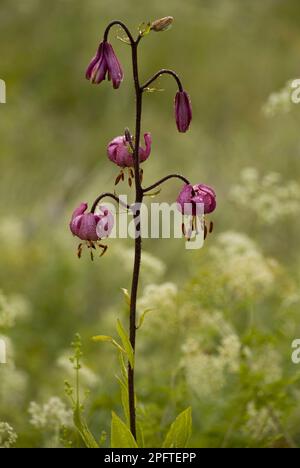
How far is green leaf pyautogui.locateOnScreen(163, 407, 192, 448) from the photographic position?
1.29m

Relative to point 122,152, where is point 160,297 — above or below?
below

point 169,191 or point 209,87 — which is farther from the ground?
point 209,87

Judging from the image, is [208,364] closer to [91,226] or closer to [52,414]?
[52,414]

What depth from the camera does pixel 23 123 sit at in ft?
16.4

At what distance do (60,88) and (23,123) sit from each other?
3.05 feet

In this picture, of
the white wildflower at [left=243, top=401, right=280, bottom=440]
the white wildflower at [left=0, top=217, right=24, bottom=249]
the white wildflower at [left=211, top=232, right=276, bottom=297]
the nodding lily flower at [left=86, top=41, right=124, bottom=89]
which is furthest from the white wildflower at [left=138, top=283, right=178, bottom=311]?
the white wildflower at [left=0, top=217, right=24, bottom=249]

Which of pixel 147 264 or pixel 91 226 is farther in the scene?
pixel 147 264

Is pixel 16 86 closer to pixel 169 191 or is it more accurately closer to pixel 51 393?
pixel 169 191

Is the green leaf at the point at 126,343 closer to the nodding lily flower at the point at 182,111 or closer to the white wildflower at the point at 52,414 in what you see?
the nodding lily flower at the point at 182,111

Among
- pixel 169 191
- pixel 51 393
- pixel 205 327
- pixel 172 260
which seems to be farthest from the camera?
pixel 169 191

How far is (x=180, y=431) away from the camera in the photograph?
51.4 inches

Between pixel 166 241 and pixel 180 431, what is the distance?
226 centimetres

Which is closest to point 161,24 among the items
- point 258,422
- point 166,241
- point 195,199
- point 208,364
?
point 195,199
